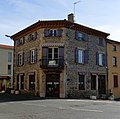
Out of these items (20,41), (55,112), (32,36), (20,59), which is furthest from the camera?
(20,41)

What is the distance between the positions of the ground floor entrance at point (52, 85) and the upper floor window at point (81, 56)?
3566 mm

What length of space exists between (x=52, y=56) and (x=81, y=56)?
415 cm

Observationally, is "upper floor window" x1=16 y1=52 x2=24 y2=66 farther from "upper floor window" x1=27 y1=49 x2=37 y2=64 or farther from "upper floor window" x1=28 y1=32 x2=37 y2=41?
"upper floor window" x1=28 y1=32 x2=37 y2=41

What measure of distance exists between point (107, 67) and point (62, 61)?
8.80 metres

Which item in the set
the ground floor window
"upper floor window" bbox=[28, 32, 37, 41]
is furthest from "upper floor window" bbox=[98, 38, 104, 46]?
the ground floor window

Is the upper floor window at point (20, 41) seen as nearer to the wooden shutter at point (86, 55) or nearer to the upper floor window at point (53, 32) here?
the upper floor window at point (53, 32)

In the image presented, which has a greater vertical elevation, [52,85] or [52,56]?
[52,56]

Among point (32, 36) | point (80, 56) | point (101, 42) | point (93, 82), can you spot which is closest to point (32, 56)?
point (32, 36)

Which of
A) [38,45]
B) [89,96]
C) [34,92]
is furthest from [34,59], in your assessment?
[89,96]

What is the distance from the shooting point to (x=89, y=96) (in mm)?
32469

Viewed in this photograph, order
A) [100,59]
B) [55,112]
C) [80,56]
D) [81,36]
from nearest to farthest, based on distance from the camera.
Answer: [55,112] → [80,56] → [81,36] → [100,59]

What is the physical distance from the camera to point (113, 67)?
1465 inches

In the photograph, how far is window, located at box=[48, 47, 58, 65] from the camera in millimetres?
30075

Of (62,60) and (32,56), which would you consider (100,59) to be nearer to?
(62,60)
